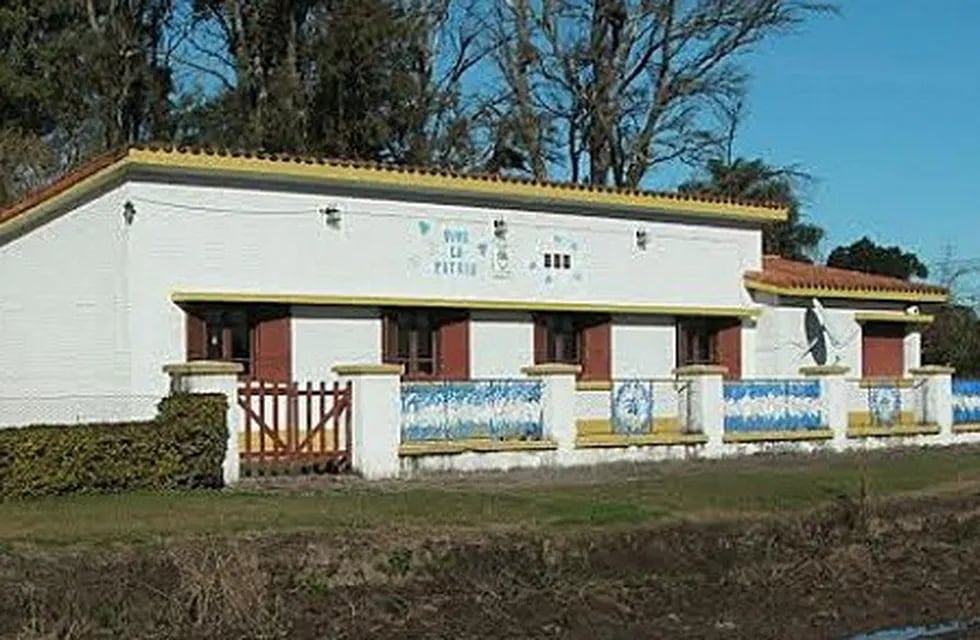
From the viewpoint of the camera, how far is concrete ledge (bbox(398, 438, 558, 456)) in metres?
24.7

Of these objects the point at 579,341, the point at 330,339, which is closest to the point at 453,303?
the point at 330,339

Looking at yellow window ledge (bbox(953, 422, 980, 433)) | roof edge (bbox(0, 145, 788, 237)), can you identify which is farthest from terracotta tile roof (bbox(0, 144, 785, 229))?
yellow window ledge (bbox(953, 422, 980, 433))

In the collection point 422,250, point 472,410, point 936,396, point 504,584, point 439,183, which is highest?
point 439,183

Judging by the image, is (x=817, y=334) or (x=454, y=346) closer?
(x=454, y=346)

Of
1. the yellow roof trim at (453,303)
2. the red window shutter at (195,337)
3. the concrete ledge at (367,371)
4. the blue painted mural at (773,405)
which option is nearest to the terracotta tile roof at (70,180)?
the yellow roof trim at (453,303)

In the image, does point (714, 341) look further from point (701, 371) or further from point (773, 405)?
point (701, 371)

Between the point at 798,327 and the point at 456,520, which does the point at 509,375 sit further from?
the point at 456,520

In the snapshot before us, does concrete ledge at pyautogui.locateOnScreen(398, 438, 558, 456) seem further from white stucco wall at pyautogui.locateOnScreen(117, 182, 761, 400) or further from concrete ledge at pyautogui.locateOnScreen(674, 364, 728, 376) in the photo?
white stucco wall at pyautogui.locateOnScreen(117, 182, 761, 400)

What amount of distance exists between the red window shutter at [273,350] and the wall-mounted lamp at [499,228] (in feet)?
15.7

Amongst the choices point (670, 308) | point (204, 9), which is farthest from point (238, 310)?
point (204, 9)

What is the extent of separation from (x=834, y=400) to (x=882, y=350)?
6.58 meters

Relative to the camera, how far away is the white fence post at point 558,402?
2648cm

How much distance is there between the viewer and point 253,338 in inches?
1095

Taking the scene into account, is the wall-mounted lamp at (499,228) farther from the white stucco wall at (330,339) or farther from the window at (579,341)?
the white stucco wall at (330,339)
